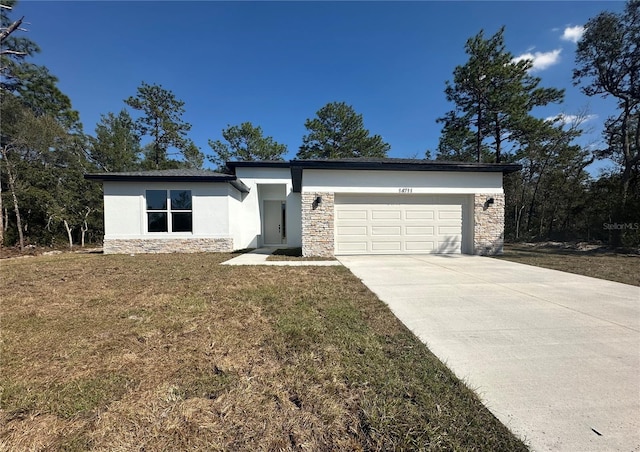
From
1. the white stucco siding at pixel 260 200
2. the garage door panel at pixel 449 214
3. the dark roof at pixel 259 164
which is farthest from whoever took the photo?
the white stucco siding at pixel 260 200

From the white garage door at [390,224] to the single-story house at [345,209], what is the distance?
4 cm

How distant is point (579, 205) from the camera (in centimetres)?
1603

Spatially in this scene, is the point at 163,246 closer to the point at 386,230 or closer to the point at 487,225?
the point at 386,230

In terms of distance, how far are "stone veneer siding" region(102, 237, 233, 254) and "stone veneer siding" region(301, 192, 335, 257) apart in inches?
163

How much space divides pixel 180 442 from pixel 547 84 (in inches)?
990

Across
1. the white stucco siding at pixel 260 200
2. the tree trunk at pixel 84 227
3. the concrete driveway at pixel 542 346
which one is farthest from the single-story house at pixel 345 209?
the tree trunk at pixel 84 227

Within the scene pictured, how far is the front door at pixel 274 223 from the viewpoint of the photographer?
1427 centimetres

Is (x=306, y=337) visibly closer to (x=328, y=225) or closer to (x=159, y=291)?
(x=159, y=291)

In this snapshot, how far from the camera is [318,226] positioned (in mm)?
9547

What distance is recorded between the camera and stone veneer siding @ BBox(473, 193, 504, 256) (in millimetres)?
10078

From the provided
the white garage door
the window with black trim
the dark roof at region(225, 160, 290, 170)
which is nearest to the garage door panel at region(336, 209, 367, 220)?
the white garage door

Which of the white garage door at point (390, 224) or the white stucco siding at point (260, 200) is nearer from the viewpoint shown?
the white garage door at point (390, 224)

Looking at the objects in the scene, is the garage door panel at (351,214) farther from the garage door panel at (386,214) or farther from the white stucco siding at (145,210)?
the white stucco siding at (145,210)

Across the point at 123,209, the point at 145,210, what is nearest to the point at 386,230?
the point at 145,210
